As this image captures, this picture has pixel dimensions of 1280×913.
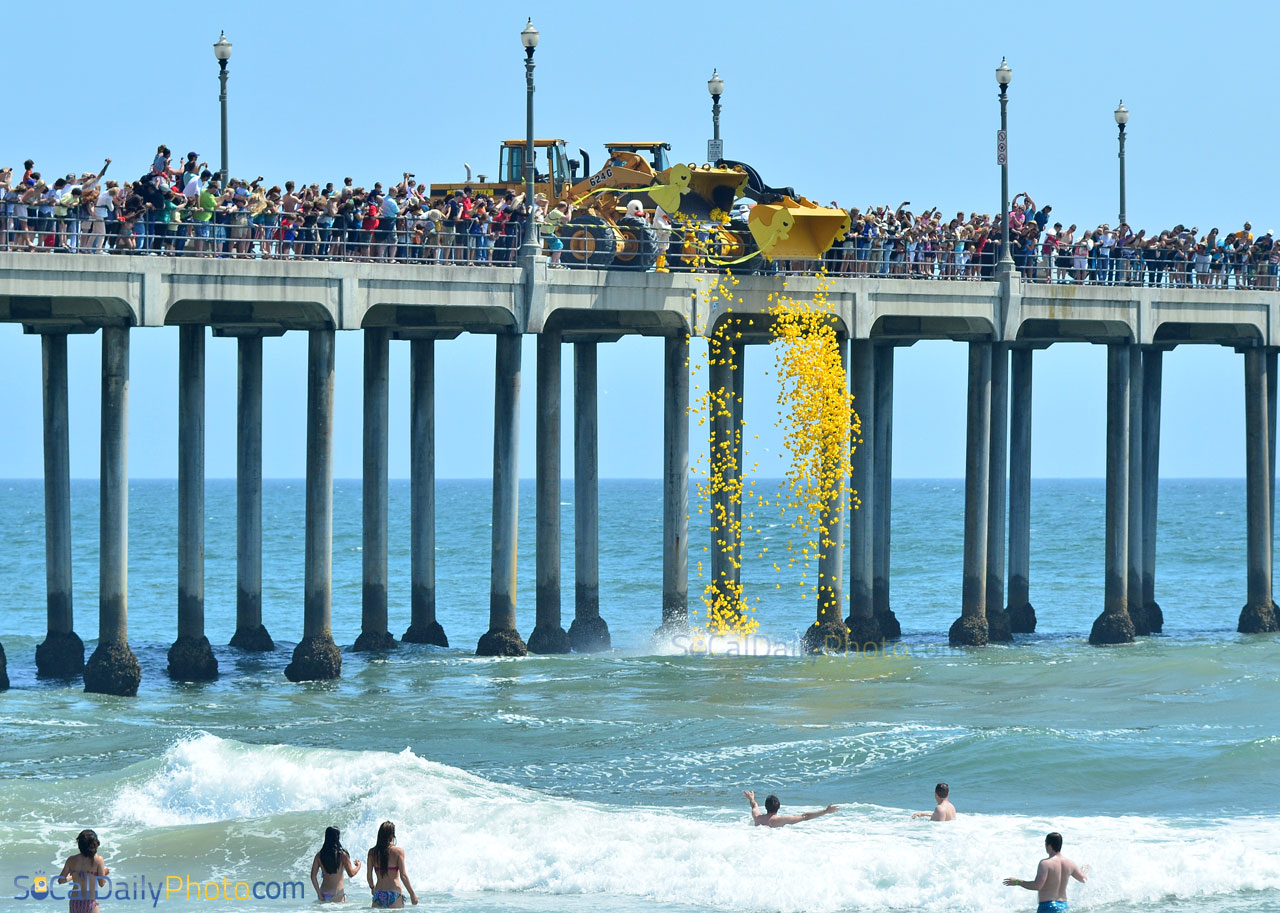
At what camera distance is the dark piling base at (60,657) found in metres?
36.4

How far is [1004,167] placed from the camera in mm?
40438

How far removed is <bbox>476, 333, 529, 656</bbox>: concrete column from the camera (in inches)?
1457

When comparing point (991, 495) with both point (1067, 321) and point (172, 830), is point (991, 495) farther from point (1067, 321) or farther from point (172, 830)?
point (172, 830)

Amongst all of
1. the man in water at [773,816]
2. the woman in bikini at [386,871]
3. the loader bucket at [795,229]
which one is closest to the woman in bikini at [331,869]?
the woman in bikini at [386,871]

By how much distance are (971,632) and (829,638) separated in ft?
11.4

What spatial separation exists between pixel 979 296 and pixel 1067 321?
3448mm

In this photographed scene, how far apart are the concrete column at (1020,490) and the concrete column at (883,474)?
238cm

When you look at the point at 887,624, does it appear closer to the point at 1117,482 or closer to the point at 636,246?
the point at 1117,482

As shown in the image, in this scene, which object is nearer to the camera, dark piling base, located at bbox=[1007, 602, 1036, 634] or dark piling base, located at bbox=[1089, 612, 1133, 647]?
dark piling base, located at bbox=[1089, 612, 1133, 647]

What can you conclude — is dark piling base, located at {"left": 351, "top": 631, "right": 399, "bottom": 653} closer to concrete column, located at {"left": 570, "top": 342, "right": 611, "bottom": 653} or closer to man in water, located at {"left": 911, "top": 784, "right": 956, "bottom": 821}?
concrete column, located at {"left": 570, "top": 342, "right": 611, "bottom": 653}

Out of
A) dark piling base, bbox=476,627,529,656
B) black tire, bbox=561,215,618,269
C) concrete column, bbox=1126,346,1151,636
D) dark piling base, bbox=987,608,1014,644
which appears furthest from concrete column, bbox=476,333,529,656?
concrete column, bbox=1126,346,1151,636

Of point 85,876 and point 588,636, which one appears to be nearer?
point 85,876

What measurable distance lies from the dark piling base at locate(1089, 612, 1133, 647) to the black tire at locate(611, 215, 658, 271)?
12.2 meters

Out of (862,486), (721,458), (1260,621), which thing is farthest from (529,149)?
(1260,621)
